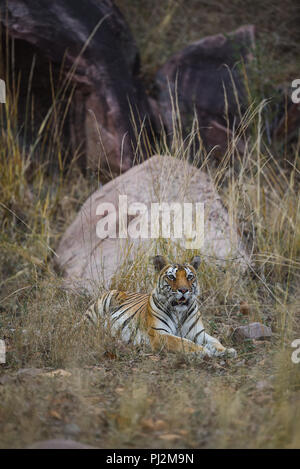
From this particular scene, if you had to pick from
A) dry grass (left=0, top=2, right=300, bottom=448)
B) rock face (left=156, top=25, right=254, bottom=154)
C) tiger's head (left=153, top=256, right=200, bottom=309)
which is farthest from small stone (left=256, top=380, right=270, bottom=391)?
rock face (left=156, top=25, right=254, bottom=154)

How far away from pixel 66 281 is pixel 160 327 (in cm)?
163

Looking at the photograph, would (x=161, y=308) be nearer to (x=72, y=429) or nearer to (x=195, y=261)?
(x=195, y=261)

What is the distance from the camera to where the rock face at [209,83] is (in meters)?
8.23

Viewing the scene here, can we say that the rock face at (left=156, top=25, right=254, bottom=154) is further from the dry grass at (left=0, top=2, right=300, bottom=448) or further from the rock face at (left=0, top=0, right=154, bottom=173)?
the dry grass at (left=0, top=2, right=300, bottom=448)

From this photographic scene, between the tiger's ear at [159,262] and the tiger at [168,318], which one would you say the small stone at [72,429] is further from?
the tiger's ear at [159,262]

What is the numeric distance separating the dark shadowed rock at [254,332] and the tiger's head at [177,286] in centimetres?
50

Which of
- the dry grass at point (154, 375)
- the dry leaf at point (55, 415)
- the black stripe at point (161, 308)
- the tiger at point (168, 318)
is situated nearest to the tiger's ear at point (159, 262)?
the tiger at point (168, 318)

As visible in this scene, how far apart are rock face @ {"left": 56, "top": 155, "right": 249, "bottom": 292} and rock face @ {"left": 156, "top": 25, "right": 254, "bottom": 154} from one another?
2.15 metres

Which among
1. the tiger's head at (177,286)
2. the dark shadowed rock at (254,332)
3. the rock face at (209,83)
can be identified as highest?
the rock face at (209,83)

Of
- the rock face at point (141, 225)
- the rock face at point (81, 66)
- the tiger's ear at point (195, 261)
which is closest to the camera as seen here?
the tiger's ear at point (195, 261)

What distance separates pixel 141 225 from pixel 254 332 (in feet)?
5.30

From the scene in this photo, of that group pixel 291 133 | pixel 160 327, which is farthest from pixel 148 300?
pixel 291 133
